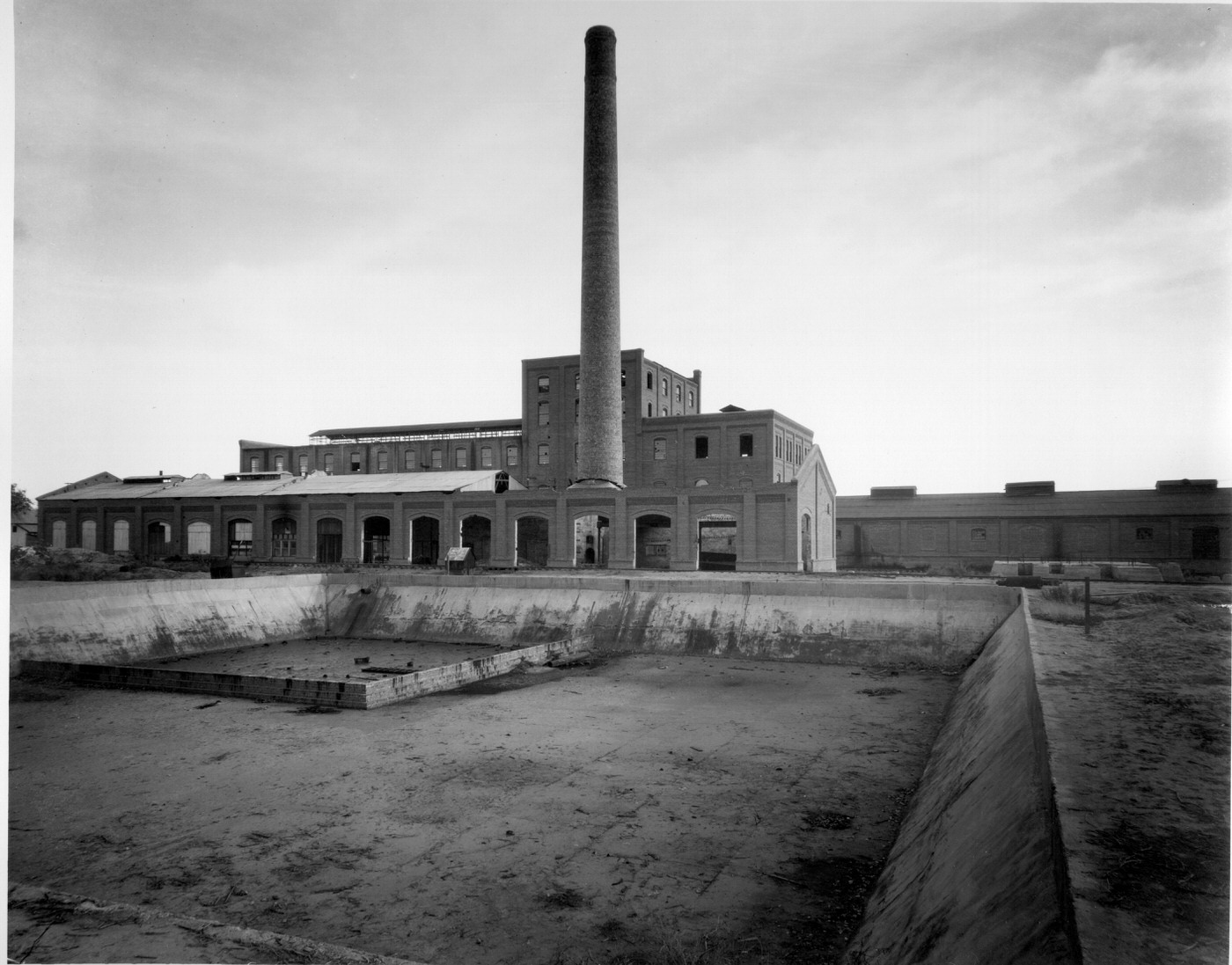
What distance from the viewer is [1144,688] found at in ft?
26.6

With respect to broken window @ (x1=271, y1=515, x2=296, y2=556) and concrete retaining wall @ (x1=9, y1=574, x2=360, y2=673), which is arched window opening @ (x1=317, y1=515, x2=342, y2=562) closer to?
broken window @ (x1=271, y1=515, x2=296, y2=556)

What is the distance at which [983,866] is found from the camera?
450 cm

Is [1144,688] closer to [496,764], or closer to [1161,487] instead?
[496,764]

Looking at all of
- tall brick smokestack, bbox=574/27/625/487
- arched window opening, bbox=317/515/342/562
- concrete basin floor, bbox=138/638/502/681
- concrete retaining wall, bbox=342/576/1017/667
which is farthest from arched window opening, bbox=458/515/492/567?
concrete basin floor, bbox=138/638/502/681

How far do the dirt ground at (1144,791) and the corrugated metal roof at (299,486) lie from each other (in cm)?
3050

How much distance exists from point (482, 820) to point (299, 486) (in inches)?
1450

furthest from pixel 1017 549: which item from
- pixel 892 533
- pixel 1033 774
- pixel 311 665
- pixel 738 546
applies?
pixel 1033 774

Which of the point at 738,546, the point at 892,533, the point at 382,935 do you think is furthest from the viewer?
the point at 892,533

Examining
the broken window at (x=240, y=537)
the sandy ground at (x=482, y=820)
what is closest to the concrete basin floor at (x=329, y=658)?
the sandy ground at (x=482, y=820)

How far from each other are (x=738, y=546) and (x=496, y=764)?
21139mm

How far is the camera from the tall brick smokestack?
99.2 feet

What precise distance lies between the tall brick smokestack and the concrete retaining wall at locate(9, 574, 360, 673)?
1197 centimetres

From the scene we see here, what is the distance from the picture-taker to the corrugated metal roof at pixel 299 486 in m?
39.1

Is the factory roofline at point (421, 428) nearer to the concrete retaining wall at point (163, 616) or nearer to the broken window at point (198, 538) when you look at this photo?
the broken window at point (198, 538)
